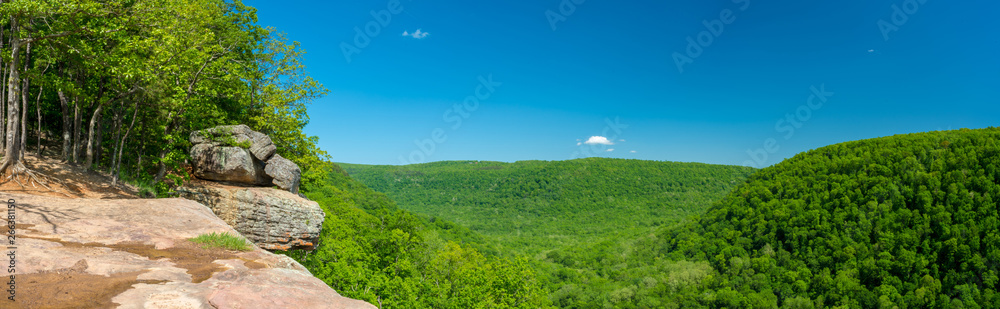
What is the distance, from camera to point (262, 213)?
17.6 m

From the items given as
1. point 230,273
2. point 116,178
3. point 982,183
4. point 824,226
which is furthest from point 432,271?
point 982,183

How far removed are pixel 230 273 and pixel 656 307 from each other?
2921 inches

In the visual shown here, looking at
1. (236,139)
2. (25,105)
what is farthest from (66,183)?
(236,139)

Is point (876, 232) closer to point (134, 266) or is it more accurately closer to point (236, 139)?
point (236, 139)

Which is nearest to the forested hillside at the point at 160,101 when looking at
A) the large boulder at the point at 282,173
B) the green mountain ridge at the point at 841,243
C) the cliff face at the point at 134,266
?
the large boulder at the point at 282,173

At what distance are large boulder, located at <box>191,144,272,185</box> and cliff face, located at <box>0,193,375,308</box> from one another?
7.26m

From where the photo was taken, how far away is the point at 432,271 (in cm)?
4044

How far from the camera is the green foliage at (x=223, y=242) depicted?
31.1 feet

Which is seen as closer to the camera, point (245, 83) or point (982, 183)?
point (245, 83)

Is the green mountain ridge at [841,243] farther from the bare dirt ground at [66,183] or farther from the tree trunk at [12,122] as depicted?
the tree trunk at [12,122]

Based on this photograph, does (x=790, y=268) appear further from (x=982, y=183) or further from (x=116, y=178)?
(x=116, y=178)

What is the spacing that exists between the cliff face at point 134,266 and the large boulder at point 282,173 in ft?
27.8

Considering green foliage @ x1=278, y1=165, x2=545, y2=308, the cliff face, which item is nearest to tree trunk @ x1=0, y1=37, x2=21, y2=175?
the cliff face

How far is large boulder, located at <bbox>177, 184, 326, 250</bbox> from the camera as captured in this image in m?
17.2
